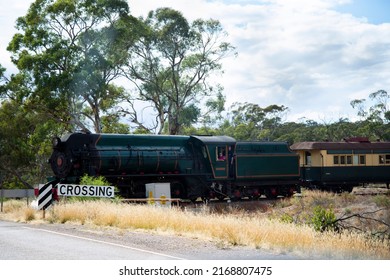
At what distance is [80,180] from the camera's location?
27.3 metres

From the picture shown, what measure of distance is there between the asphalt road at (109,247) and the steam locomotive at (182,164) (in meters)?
11.1

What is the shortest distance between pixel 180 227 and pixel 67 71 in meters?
30.0

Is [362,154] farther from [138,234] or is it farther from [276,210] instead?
[138,234]

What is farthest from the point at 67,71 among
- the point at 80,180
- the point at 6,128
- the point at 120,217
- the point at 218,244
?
the point at 218,244

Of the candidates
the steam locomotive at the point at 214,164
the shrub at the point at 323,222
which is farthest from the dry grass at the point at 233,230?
the steam locomotive at the point at 214,164

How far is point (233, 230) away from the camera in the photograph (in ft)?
47.6

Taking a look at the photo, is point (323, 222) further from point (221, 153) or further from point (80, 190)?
point (221, 153)

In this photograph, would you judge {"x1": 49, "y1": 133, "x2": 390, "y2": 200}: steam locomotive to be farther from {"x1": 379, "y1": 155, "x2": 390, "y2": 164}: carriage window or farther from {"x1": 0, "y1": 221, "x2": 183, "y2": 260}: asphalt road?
{"x1": 0, "y1": 221, "x2": 183, "y2": 260}: asphalt road

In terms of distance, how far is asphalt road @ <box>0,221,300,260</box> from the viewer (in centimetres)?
1184

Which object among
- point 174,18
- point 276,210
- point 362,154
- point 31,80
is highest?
point 174,18

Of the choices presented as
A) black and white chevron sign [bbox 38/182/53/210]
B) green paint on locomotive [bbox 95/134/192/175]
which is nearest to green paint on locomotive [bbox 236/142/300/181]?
green paint on locomotive [bbox 95/134/192/175]

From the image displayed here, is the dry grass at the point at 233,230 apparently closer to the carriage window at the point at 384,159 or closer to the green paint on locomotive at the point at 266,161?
the green paint on locomotive at the point at 266,161

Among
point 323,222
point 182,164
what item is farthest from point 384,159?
point 323,222

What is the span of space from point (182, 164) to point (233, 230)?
1604 cm
